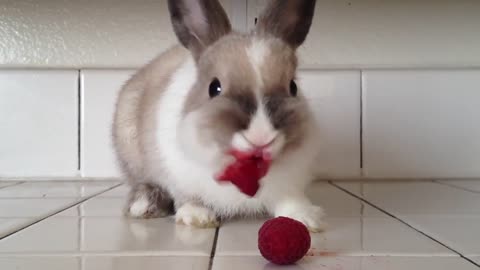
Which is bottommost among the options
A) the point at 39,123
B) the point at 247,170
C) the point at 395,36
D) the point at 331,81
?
the point at 247,170

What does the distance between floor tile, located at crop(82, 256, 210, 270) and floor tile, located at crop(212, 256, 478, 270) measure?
0.09ft

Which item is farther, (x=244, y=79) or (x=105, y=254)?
(x=244, y=79)

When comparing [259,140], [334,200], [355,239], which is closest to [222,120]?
[259,140]

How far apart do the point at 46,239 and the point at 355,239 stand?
55 cm

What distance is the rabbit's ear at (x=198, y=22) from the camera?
3.87ft

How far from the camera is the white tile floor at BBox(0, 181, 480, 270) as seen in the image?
2.82ft

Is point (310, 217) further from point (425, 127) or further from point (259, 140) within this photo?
point (425, 127)

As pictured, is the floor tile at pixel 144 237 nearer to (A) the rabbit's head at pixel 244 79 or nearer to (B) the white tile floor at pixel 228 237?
(B) the white tile floor at pixel 228 237

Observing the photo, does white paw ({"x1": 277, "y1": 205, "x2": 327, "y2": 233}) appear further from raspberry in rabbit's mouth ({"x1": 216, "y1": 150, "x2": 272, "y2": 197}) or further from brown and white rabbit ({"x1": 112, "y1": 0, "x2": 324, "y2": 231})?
raspberry in rabbit's mouth ({"x1": 216, "y1": 150, "x2": 272, "y2": 197})

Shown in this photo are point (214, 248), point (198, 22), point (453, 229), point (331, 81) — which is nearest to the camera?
point (214, 248)

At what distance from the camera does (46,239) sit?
1.02 meters

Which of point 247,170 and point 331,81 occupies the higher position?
point 331,81

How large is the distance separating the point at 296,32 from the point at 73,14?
3.41 feet

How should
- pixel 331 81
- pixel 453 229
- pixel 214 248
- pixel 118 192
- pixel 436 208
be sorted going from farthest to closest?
pixel 331 81 → pixel 118 192 → pixel 436 208 → pixel 453 229 → pixel 214 248
